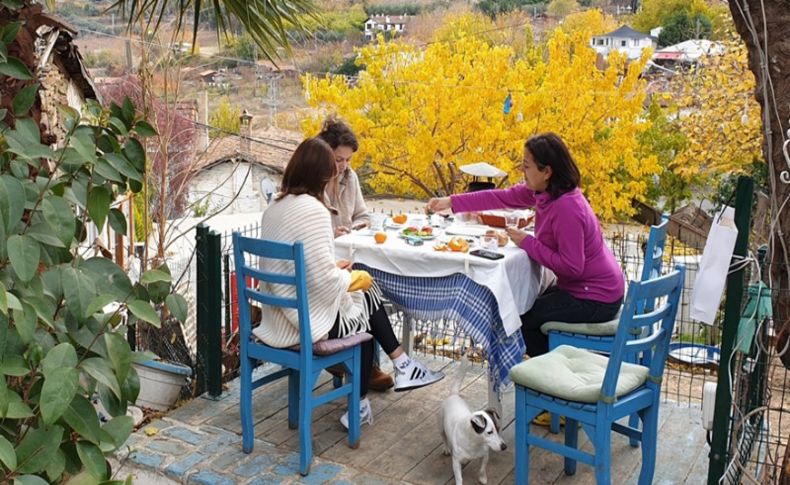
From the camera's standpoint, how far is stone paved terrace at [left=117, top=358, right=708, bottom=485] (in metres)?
3.36

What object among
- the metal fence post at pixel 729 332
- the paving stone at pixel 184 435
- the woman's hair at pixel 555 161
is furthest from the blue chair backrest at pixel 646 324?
the paving stone at pixel 184 435

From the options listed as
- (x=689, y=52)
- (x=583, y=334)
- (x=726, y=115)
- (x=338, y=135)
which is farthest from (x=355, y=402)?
(x=689, y=52)

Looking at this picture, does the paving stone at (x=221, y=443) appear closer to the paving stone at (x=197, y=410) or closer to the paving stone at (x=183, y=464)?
the paving stone at (x=183, y=464)

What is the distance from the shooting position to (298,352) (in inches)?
133

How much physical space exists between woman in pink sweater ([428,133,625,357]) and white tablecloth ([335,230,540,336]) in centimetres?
8

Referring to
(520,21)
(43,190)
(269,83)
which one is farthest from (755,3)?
(520,21)

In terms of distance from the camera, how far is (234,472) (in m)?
3.40

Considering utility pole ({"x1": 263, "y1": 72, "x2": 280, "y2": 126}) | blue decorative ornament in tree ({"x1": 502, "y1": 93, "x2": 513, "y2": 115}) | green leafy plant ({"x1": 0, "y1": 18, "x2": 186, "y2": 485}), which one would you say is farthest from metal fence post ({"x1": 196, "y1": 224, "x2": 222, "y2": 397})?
utility pole ({"x1": 263, "y1": 72, "x2": 280, "y2": 126})

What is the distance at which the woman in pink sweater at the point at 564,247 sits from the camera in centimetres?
356

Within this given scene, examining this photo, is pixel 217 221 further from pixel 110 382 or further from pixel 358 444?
pixel 110 382

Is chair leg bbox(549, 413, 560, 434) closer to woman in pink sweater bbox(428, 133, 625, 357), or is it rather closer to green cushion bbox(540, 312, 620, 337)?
woman in pink sweater bbox(428, 133, 625, 357)

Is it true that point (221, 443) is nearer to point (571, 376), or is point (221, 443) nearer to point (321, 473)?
point (321, 473)

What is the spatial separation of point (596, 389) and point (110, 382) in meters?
1.68

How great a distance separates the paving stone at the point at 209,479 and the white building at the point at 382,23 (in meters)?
20.3
